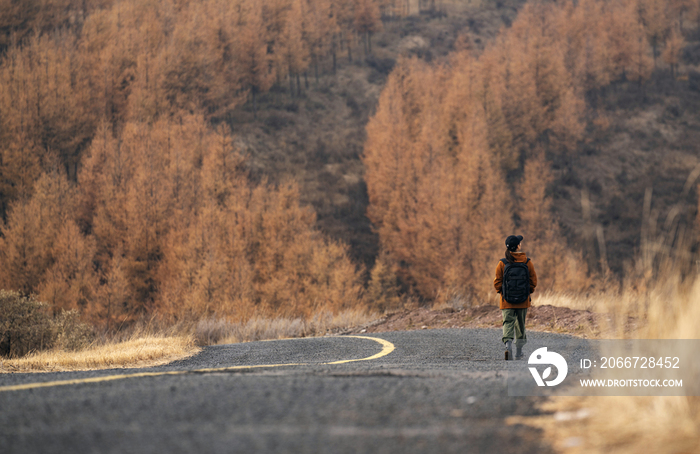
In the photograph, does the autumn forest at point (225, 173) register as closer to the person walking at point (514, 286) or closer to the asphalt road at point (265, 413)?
the person walking at point (514, 286)

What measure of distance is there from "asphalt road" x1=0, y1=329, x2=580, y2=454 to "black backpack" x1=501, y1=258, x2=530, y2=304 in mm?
2272

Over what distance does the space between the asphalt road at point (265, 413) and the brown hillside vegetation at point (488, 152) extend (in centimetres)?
2655

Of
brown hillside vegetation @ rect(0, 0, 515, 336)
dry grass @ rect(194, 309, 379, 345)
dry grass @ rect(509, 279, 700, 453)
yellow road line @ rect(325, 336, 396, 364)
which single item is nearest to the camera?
dry grass @ rect(509, 279, 700, 453)

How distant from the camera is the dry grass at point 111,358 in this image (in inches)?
275

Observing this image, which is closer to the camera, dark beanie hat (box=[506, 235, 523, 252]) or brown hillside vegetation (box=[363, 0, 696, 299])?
dark beanie hat (box=[506, 235, 523, 252])

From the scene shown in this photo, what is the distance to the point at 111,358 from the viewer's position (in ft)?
24.8

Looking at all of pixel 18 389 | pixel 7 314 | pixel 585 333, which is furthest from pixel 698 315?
pixel 7 314

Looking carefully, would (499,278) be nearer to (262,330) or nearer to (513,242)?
(513,242)

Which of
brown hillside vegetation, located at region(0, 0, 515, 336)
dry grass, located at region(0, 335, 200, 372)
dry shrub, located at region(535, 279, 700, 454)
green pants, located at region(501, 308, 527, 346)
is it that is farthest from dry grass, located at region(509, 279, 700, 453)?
brown hillside vegetation, located at region(0, 0, 515, 336)

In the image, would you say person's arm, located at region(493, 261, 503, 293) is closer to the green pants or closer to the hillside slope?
the green pants

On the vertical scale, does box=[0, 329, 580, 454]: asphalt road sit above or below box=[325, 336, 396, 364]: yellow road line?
above

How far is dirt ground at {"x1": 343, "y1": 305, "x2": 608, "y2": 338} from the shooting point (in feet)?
33.7

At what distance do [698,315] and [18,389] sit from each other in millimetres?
4696

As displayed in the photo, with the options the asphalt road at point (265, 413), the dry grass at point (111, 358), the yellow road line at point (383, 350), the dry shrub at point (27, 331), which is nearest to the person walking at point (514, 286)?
the yellow road line at point (383, 350)
